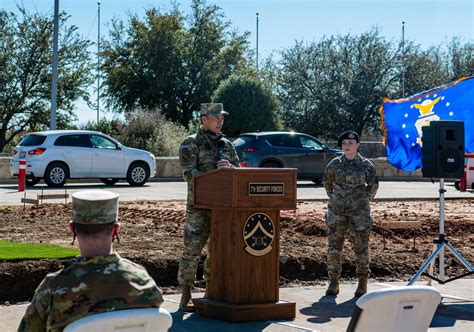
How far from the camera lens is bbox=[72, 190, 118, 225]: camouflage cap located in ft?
14.2

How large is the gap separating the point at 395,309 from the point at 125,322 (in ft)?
4.34

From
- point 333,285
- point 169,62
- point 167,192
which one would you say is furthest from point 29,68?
point 333,285

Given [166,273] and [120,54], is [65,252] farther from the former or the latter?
[120,54]

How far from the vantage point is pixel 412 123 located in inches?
469

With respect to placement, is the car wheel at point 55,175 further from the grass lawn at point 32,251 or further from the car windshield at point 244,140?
the grass lawn at point 32,251

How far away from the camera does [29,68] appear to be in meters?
45.1

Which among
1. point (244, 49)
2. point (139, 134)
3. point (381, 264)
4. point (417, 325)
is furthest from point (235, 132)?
point (417, 325)

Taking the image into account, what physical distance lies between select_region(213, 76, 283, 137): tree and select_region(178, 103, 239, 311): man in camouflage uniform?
34.8 meters

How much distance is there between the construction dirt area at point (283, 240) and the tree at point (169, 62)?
32.4m

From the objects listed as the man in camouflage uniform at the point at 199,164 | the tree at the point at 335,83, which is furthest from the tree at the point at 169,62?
the man in camouflage uniform at the point at 199,164

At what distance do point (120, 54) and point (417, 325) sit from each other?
161ft

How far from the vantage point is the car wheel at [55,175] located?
25484mm

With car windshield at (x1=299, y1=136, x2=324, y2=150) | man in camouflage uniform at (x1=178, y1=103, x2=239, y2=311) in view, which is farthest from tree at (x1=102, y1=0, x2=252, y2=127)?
man in camouflage uniform at (x1=178, y1=103, x2=239, y2=311)

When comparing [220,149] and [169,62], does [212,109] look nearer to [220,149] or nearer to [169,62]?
[220,149]
